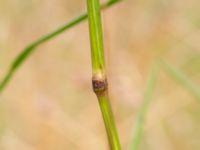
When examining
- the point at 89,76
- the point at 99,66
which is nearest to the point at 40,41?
the point at 99,66

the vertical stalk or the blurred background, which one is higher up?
the blurred background

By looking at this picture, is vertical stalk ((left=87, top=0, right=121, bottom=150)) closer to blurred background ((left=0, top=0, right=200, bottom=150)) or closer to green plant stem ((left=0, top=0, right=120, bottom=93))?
green plant stem ((left=0, top=0, right=120, bottom=93))

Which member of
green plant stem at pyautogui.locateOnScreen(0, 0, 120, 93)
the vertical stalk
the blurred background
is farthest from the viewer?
the blurred background

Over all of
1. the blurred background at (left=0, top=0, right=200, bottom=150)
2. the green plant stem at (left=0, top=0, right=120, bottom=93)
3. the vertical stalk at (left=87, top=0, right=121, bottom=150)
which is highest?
the blurred background at (left=0, top=0, right=200, bottom=150)

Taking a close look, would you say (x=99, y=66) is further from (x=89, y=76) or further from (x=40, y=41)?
(x=89, y=76)

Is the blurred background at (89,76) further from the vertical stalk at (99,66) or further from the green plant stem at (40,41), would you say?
the vertical stalk at (99,66)

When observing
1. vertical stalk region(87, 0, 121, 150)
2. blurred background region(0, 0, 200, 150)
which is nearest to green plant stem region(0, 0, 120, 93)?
vertical stalk region(87, 0, 121, 150)

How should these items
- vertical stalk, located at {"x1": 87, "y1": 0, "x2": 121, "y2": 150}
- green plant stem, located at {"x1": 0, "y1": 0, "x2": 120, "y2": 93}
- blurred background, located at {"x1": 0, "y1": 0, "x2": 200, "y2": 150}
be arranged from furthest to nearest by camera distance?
blurred background, located at {"x1": 0, "y1": 0, "x2": 200, "y2": 150} → green plant stem, located at {"x1": 0, "y1": 0, "x2": 120, "y2": 93} → vertical stalk, located at {"x1": 87, "y1": 0, "x2": 121, "y2": 150}
